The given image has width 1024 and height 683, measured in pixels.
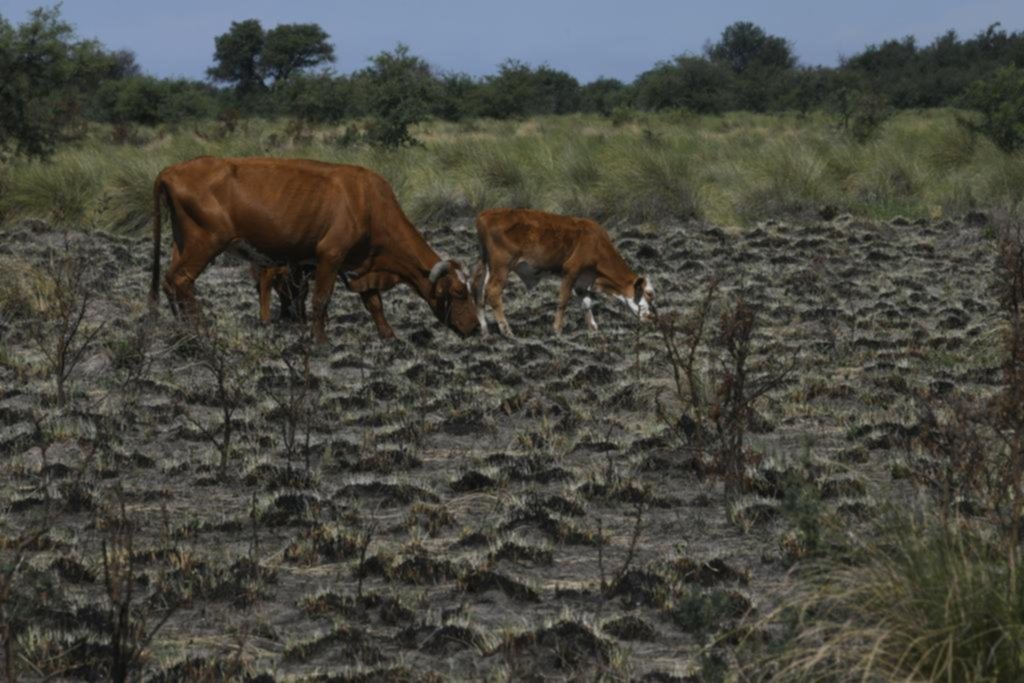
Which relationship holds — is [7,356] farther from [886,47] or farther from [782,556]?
[886,47]

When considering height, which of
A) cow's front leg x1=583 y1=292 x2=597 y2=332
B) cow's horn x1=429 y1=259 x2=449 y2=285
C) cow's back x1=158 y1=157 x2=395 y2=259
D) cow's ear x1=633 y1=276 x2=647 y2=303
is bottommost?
cow's front leg x1=583 y1=292 x2=597 y2=332

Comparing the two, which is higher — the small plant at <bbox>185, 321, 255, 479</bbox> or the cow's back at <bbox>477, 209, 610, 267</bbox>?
the cow's back at <bbox>477, 209, 610, 267</bbox>

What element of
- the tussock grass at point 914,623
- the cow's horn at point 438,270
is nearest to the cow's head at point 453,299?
the cow's horn at point 438,270

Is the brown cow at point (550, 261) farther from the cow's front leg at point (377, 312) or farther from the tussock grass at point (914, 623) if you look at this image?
the tussock grass at point (914, 623)

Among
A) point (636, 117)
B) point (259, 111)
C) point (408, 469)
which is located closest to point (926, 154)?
point (408, 469)

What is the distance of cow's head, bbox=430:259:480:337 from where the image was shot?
492 inches

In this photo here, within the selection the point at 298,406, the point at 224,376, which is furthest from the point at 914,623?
the point at 224,376

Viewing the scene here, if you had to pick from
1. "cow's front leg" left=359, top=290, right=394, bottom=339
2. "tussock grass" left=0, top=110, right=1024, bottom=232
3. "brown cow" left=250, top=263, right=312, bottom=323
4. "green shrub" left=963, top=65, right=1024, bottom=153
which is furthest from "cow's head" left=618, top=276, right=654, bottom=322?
"green shrub" left=963, top=65, right=1024, bottom=153

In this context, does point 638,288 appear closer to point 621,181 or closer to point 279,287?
point 279,287

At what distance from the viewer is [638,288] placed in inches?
517

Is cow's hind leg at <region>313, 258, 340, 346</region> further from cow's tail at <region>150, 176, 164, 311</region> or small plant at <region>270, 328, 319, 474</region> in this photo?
cow's tail at <region>150, 176, 164, 311</region>

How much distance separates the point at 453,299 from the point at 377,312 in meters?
0.63

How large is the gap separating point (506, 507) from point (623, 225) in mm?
12326

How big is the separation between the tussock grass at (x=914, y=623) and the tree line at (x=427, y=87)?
1882 centimetres
